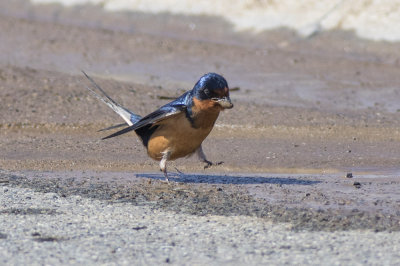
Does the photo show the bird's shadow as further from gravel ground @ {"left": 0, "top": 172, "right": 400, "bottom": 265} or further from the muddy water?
gravel ground @ {"left": 0, "top": 172, "right": 400, "bottom": 265}

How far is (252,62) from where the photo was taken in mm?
16094

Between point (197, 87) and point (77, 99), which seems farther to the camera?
point (77, 99)

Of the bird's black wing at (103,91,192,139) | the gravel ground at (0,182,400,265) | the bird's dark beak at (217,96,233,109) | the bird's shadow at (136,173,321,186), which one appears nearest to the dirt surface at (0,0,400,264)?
the bird's shadow at (136,173,321,186)

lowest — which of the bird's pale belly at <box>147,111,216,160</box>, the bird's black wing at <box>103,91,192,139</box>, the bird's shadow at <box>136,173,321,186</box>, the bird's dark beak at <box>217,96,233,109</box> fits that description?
the bird's shadow at <box>136,173,321,186</box>

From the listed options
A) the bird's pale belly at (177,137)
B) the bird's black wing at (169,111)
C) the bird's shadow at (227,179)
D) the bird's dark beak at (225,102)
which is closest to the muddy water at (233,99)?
the bird's shadow at (227,179)

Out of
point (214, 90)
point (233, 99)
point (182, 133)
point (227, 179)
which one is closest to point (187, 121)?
point (182, 133)

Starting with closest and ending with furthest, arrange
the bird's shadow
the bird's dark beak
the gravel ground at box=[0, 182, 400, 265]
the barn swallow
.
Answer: the gravel ground at box=[0, 182, 400, 265]
the bird's dark beak
the barn swallow
the bird's shadow

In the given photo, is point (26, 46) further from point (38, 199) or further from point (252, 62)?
point (38, 199)

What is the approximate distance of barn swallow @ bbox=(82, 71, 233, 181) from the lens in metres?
7.45

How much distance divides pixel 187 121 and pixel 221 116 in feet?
13.1

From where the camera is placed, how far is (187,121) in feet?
25.0

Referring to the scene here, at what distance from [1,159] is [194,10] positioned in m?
11.5

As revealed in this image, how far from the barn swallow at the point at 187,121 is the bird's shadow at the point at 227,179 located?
302mm

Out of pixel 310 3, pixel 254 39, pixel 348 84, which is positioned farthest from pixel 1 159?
pixel 310 3
